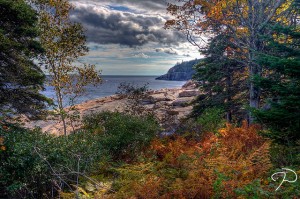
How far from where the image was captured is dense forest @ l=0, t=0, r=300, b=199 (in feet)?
17.7

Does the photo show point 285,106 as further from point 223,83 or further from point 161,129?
point 223,83

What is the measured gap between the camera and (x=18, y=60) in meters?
11.2

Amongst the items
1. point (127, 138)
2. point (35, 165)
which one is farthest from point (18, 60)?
point (35, 165)

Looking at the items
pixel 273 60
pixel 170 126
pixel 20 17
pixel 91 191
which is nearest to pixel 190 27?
pixel 170 126

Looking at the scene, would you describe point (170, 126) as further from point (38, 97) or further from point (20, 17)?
point (20, 17)

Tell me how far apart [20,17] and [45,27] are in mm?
4659

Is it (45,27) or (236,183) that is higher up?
(45,27)

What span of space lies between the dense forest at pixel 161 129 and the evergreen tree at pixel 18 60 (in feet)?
0.15

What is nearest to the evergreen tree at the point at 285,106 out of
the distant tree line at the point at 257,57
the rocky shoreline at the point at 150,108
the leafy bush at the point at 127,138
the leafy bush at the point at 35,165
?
the distant tree line at the point at 257,57

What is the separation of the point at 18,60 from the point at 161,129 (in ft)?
24.2

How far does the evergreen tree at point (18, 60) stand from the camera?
1016cm

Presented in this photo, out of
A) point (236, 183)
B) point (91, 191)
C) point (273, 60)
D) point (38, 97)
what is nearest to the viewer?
point (236, 183)

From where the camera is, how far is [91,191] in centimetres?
610

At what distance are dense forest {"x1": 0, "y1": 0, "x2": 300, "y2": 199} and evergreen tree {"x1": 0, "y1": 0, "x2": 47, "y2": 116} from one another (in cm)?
5
